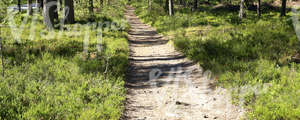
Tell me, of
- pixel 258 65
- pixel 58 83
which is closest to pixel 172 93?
pixel 258 65

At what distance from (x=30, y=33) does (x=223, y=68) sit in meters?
10.1

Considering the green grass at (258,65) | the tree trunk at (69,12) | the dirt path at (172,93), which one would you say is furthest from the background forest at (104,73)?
the tree trunk at (69,12)

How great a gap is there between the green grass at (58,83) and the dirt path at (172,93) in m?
0.47

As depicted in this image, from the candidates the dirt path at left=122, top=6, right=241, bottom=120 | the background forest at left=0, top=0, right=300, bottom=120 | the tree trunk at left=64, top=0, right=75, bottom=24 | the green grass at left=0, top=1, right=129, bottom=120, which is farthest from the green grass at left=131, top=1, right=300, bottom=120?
the tree trunk at left=64, top=0, right=75, bottom=24

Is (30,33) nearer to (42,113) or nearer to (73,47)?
(73,47)

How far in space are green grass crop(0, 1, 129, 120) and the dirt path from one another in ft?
1.55

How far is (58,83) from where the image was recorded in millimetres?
6129

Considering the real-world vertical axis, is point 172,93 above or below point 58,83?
below

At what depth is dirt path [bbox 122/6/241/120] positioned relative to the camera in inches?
211

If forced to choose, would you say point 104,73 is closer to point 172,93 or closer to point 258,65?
point 172,93

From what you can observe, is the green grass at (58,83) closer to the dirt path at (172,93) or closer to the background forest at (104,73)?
the background forest at (104,73)

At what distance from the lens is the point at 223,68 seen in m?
7.38

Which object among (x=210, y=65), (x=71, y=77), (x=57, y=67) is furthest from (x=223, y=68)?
(x=57, y=67)

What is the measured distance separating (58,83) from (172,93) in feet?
10.1
